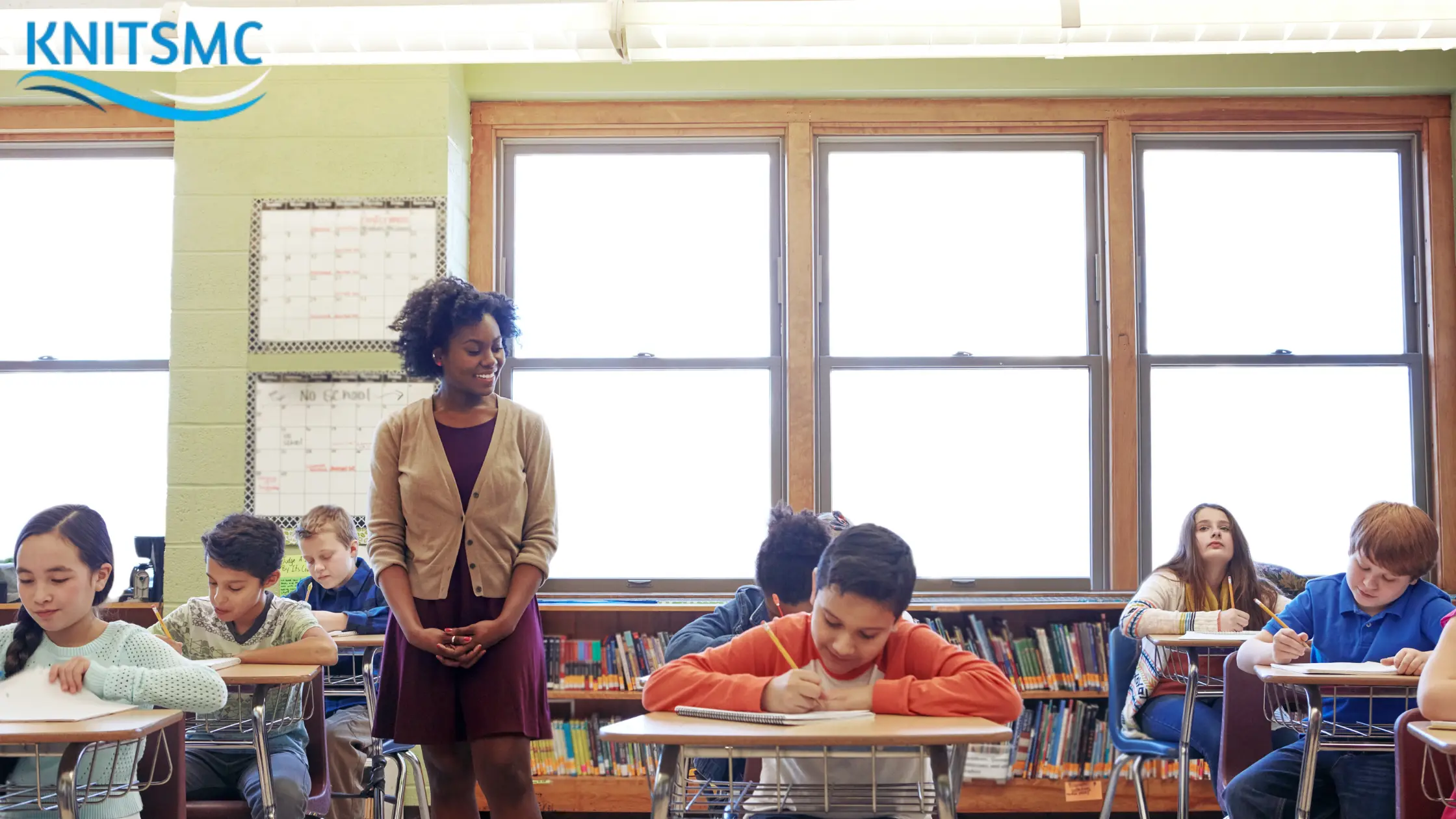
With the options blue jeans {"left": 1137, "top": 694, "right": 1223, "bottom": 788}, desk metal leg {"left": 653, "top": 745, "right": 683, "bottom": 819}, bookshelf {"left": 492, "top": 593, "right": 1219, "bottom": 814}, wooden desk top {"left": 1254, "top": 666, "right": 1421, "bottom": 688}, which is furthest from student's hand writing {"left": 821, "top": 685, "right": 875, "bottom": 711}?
bookshelf {"left": 492, "top": 593, "right": 1219, "bottom": 814}

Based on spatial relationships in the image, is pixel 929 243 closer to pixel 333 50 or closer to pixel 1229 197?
pixel 1229 197

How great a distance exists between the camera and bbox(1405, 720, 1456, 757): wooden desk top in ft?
5.54

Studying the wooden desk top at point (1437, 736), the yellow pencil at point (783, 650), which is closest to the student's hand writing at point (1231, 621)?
the wooden desk top at point (1437, 736)

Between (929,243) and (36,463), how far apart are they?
3.41 meters

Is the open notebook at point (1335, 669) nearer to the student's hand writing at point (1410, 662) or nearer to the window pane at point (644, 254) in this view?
the student's hand writing at point (1410, 662)

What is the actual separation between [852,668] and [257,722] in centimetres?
116

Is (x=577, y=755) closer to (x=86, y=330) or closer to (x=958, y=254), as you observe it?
(x=958, y=254)

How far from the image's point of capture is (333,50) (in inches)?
139

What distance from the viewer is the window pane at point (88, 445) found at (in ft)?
15.1

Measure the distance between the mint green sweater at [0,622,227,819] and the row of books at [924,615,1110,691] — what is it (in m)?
2.51

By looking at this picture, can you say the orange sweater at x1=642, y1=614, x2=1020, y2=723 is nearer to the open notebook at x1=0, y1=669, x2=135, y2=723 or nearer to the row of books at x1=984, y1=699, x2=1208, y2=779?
the open notebook at x1=0, y1=669, x2=135, y2=723

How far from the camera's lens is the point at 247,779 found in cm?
247

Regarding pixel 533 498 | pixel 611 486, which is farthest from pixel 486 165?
pixel 533 498

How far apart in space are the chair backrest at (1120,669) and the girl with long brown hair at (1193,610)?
26 millimetres
